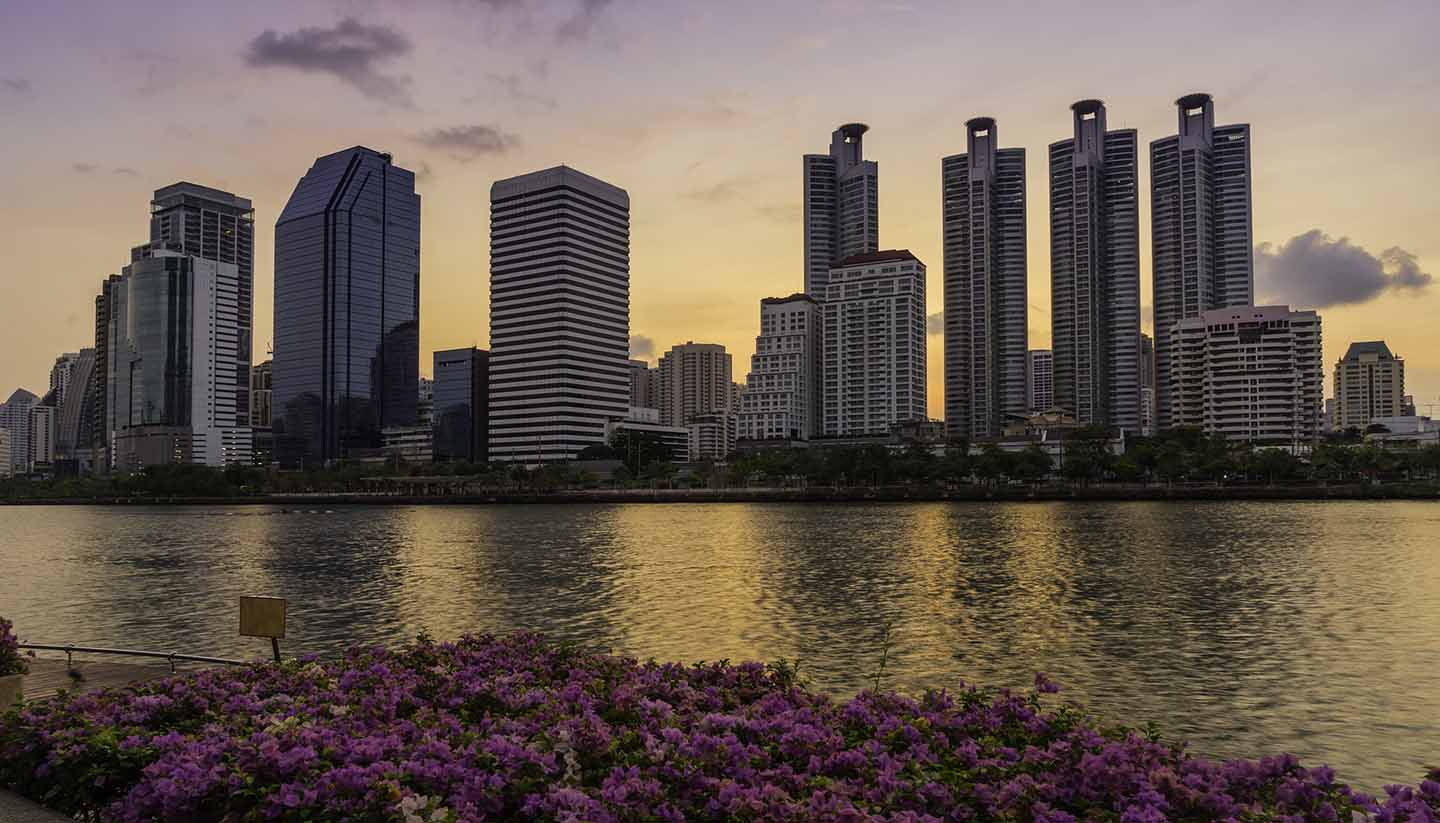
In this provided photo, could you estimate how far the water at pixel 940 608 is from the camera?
27859 mm

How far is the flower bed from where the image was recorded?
9906 millimetres

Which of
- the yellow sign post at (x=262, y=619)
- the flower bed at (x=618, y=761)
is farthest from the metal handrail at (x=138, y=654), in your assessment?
the flower bed at (x=618, y=761)

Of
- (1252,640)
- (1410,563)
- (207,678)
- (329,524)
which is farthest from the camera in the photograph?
(329,524)

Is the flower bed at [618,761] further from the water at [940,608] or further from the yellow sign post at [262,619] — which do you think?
the water at [940,608]

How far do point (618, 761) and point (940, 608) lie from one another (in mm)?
36617

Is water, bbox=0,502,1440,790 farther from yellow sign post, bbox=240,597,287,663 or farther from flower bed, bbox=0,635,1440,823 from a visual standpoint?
yellow sign post, bbox=240,597,287,663

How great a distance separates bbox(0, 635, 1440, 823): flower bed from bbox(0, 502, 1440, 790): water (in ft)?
43.0

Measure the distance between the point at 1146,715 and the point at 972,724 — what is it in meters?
15.0

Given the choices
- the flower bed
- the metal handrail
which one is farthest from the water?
the flower bed

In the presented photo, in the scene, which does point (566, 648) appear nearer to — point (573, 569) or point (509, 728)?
point (509, 728)

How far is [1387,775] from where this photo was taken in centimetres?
2072

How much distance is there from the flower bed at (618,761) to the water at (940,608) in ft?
43.0

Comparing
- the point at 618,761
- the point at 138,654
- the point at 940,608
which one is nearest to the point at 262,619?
the point at 138,654

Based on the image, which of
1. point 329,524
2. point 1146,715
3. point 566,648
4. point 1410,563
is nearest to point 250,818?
point 566,648
